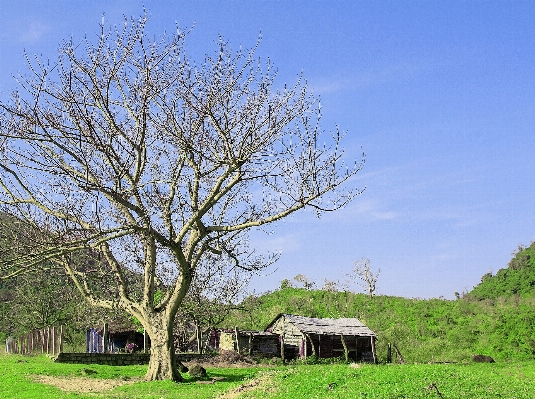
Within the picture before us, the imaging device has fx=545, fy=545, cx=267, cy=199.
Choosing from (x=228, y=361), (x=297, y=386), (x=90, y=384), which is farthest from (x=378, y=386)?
(x=228, y=361)

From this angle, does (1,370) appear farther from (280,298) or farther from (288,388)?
(280,298)

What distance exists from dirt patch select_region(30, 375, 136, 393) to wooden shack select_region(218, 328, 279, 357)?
62.1ft

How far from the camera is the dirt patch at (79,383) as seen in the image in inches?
768

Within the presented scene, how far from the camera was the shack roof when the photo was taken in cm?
4153

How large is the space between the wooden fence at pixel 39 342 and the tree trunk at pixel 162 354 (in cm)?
1196

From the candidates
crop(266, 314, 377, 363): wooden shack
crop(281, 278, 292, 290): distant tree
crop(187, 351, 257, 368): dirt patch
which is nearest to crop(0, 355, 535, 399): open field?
crop(187, 351, 257, 368): dirt patch

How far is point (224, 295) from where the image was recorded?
124ft

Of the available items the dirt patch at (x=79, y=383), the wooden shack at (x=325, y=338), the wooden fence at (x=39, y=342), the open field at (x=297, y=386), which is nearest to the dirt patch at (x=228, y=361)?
the wooden shack at (x=325, y=338)

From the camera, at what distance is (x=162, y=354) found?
22.0m

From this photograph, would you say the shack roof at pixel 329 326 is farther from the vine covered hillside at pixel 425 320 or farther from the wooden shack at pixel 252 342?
the vine covered hillside at pixel 425 320

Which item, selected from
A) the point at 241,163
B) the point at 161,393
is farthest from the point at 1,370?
the point at 241,163

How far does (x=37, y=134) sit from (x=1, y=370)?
12627mm

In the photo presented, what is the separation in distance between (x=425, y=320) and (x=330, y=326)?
46.0 ft

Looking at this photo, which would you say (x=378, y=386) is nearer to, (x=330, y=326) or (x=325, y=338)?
(x=325, y=338)
